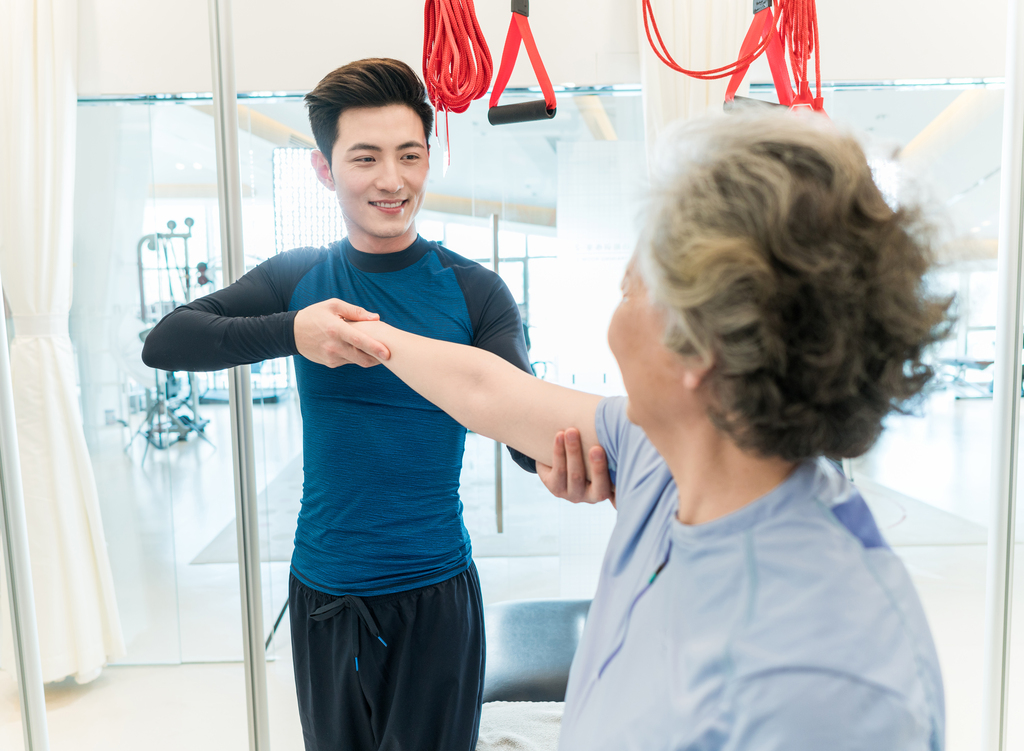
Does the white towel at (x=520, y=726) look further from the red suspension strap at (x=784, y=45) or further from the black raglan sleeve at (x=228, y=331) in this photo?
the red suspension strap at (x=784, y=45)

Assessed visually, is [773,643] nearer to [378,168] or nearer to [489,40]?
[378,168]

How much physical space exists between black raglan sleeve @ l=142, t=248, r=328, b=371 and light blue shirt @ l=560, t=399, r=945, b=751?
0.75 metres

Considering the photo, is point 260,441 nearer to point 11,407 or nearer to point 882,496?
point 11,407

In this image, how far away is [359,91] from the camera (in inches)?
51.7

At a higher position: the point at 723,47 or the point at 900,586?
the point at 723,47

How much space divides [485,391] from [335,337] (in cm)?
26

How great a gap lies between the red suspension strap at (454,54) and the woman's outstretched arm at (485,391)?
0.55 metres

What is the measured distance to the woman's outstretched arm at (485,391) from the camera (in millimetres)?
1093

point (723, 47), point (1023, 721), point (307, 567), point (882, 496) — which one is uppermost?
point (723, 47)

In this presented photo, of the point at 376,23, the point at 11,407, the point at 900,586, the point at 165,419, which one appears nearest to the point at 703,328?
the point at 900,586

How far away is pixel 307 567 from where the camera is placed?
1.37 m

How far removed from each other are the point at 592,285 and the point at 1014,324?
138 centimetres

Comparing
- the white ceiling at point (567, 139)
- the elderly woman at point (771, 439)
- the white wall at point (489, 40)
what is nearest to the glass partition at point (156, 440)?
the white wall at point (489, 40)

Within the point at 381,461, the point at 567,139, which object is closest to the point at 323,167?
the point at 381,461
